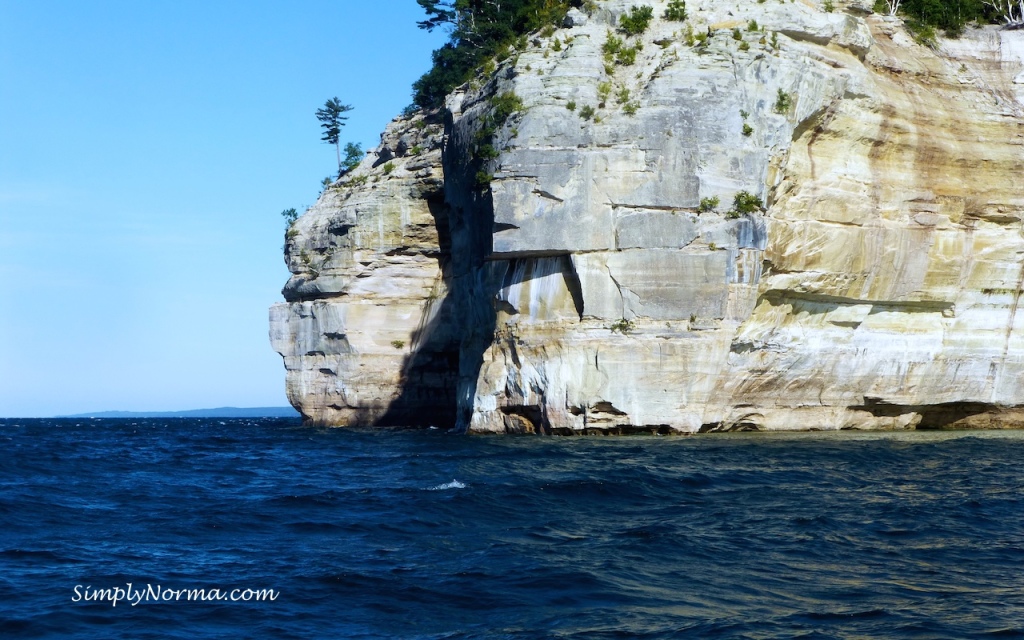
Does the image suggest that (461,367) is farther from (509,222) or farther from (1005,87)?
(1005,87)

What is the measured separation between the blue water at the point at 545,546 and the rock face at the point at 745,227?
5154 mm

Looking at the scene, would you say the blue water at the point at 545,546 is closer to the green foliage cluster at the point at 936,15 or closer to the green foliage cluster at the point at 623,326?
the green foliage cluster at the point at 623,326

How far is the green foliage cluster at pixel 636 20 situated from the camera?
33875 millimetres

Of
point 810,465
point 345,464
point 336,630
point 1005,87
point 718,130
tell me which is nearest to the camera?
point 336,630

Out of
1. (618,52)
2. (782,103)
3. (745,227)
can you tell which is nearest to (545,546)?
(745,227)

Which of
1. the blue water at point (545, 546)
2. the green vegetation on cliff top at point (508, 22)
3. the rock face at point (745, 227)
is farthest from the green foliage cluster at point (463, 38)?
the blue water at point (545, 546)

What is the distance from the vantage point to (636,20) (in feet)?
Answer: 111

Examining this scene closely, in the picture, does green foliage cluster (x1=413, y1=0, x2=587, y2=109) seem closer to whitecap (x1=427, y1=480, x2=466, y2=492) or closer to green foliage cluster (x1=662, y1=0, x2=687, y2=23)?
green foliage cluster (x1=662, y1=0, x2=687, y2=23)

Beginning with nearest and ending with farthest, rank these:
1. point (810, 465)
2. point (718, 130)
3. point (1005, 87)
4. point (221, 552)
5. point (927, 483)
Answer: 1. point (221, 552)
2. point (927, 483)
3. point (810, 465)
4. point (718, 130)
5. point (1005, 87)

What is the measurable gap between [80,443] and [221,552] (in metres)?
31.4

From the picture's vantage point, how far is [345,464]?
27.6m

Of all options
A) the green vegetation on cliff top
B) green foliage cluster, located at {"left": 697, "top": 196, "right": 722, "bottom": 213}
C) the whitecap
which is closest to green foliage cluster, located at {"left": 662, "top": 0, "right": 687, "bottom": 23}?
the green vegetation on cliff top

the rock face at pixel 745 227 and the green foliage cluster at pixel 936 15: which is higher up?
the green foliage cluster at pixel 936 15

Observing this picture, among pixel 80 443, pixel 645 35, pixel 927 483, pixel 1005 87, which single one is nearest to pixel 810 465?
pixel 927 483
